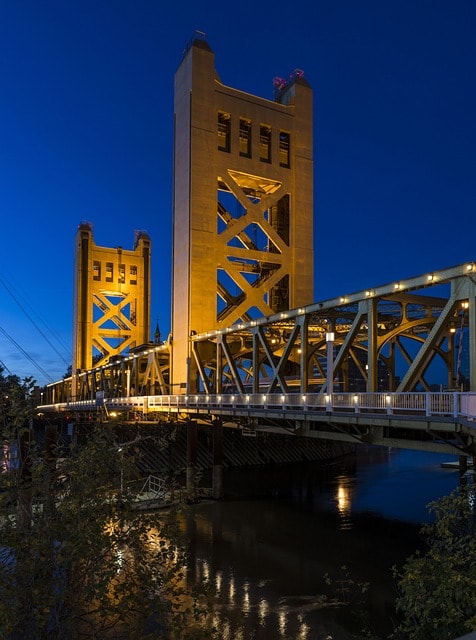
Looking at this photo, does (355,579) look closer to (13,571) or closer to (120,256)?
(13,571)

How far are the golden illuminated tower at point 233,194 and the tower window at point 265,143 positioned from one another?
3.6 inches

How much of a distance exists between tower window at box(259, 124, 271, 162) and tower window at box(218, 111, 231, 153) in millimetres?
3668

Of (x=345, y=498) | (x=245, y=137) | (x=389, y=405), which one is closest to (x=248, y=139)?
(x=245, y=137)

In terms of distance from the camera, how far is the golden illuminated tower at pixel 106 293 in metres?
97.4

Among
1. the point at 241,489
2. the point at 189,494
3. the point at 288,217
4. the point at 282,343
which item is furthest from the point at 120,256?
the point at 189,494

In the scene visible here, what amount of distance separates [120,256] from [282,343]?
200 feet

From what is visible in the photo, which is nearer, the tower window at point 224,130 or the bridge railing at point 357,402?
the bridge railing at point 357,402

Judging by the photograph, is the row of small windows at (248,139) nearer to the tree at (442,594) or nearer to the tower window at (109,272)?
the tree at (442,594)

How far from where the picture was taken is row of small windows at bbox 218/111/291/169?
54.3 meters

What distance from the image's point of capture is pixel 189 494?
10.3 m

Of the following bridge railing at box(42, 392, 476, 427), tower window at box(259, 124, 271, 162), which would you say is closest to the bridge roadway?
bridge railing at box(42, 392, 476, 427)

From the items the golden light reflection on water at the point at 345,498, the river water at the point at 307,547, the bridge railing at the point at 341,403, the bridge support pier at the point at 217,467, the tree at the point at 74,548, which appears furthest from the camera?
the bridge support pier at the point at 217,467

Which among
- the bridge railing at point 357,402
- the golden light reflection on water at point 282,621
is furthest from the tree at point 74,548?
the bridge railing at point 357,402

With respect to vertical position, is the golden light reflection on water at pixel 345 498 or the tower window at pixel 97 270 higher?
the tower window at pixel 97 270
